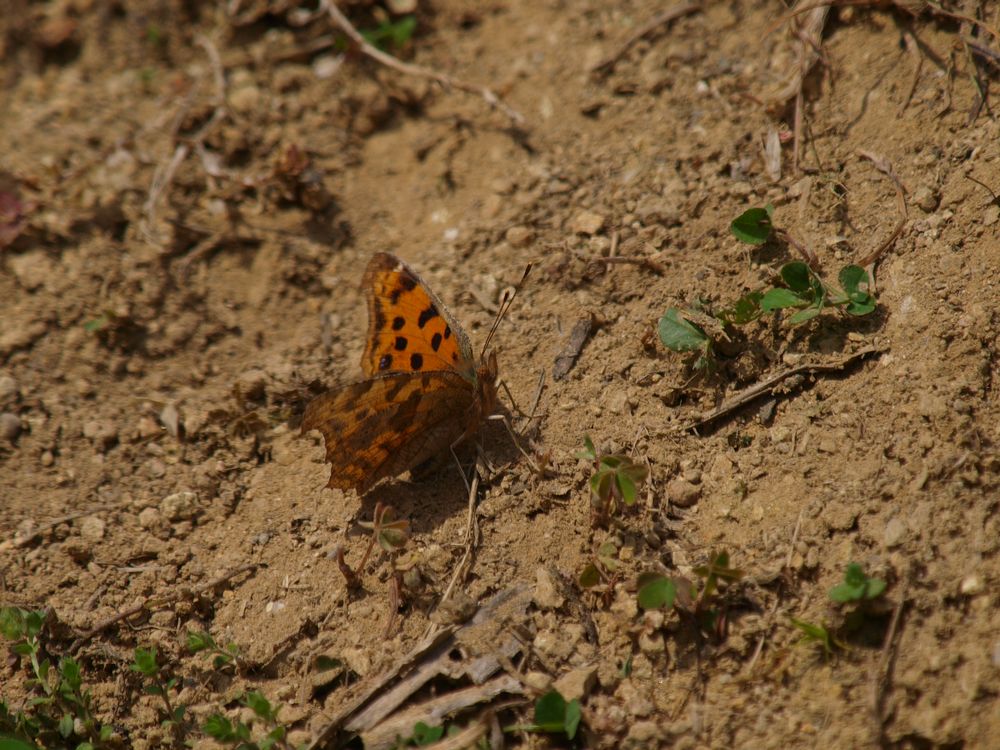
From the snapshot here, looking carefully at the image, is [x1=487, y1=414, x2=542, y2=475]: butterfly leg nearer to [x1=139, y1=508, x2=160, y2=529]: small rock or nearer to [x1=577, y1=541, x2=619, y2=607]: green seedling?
[x1=577, y1=541, x2=619, y2=607]: green seedling

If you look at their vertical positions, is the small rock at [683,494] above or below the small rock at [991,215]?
below

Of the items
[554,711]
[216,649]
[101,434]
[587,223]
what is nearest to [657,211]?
[587,223]

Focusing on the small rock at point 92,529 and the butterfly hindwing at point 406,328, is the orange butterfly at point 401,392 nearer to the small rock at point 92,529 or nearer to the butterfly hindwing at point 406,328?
the butterfly hindwing at point 406,328

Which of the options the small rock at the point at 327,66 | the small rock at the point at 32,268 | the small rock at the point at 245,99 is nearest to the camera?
the small rock at the point at 32,268

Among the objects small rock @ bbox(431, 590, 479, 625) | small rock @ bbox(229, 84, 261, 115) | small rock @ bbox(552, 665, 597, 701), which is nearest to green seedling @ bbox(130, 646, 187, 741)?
small rock @ bbox(431, 590, 479, 625)

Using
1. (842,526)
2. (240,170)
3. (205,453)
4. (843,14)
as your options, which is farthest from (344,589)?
(843,14)

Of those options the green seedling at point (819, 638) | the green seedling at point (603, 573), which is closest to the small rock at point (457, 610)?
the green seedling at point (603, 573)

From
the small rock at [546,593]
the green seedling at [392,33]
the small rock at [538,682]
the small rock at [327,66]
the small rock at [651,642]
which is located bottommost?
the small rock at [538,682]
